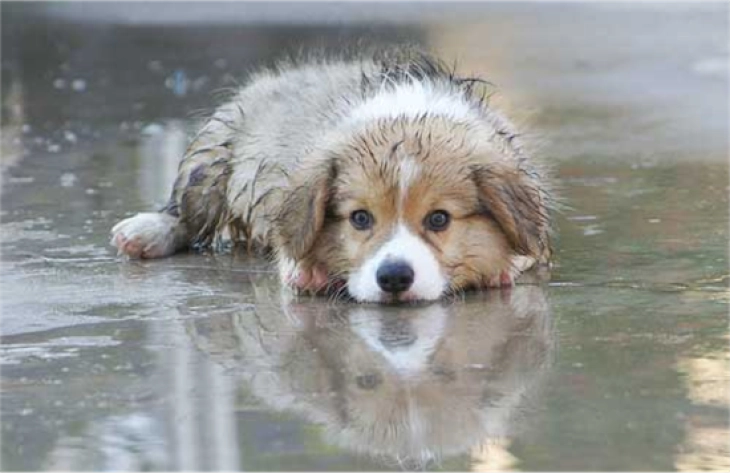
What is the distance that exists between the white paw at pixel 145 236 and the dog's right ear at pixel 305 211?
1.04 m

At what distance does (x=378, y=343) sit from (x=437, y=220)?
2.69 ft

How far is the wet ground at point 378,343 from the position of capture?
15.2 ft

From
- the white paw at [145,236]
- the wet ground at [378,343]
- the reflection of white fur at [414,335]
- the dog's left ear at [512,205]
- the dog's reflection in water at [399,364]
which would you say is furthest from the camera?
the white paw at [145,236]

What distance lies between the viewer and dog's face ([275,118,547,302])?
6.46 meters

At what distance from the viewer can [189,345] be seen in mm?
5863

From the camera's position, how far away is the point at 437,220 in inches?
258

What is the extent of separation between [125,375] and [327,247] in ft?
4.73

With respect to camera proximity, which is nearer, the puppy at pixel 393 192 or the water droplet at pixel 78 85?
the puppy at pixel 393 192

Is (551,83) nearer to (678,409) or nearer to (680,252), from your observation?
(680,252)

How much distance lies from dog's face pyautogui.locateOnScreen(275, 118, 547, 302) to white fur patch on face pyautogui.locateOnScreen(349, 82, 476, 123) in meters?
0.16

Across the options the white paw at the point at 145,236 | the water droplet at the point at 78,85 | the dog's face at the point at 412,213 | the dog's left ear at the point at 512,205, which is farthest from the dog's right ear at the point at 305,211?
the water droplet at the point at 78,85

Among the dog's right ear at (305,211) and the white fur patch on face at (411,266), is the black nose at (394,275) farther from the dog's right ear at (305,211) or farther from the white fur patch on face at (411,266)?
the dog's right ear at (305,211)

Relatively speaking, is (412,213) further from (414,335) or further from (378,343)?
(378,343)

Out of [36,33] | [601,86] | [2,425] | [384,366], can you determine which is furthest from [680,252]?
[36,33]
